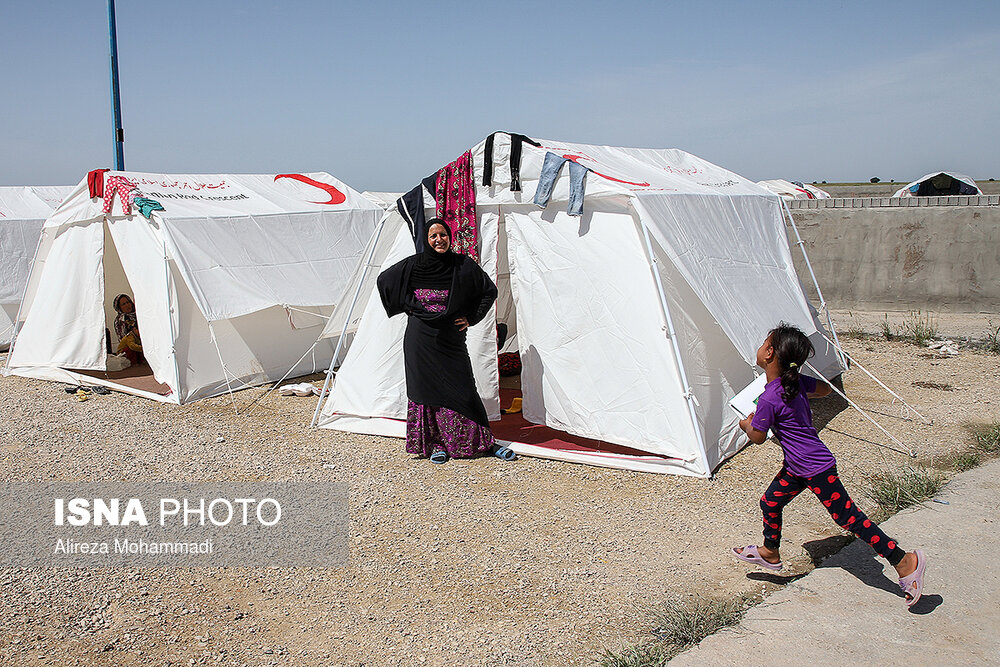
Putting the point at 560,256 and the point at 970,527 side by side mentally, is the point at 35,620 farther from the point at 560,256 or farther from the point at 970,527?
the point at 970,527

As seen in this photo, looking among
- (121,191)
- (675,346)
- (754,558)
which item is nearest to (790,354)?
(754,558)

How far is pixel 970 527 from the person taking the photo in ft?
12.7

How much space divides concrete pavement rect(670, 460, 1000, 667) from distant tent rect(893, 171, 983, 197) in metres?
19.0

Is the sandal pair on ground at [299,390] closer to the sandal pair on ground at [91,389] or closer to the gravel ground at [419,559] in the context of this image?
the gravel ground at [419,559]

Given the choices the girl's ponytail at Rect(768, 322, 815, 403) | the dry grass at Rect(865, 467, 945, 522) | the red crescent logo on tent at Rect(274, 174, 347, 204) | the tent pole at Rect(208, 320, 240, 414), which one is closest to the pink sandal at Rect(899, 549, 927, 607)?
the girl's ponytail at Rect(768, 322, 815, 403)

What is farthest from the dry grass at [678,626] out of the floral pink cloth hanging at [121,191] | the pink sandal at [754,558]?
the floral pink cloth hanging at [121,191]

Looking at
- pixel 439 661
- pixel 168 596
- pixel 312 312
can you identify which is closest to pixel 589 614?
pixel 439 661

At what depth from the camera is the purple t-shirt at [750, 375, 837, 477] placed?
3250mm

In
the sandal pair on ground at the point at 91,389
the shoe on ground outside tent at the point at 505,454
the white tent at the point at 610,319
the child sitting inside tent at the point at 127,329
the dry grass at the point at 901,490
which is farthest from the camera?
the child sitting inside tent at the point at 127,329

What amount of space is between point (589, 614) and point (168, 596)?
5.74 feet

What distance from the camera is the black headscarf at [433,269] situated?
197 inches

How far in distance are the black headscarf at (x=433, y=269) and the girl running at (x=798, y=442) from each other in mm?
2222

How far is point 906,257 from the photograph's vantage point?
393 inches

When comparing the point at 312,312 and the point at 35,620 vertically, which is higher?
the point at 312,312
